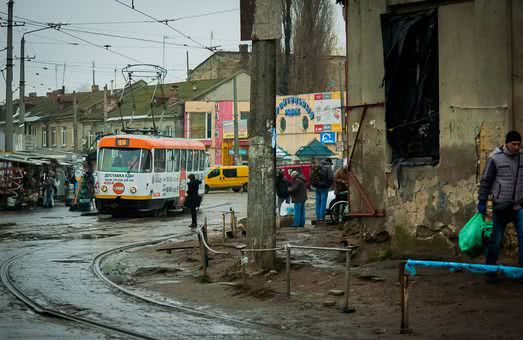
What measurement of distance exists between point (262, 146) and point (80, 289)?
11.3 ft

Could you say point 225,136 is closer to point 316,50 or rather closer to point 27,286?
point 316,50

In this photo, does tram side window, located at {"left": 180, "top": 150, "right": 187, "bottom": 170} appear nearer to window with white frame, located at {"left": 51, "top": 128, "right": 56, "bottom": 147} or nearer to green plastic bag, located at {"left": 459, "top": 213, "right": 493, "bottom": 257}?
green plastic bag, located at {"left": 459, "top": 213, "right": 493, "bottom": 257}

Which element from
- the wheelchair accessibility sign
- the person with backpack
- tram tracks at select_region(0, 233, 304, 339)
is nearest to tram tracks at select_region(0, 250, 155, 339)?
tram tracks at select_region(0, 233, 304, 339)

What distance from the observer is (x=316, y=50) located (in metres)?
56.1

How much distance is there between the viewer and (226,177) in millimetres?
57969

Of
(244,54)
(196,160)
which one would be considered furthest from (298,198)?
(244,54)

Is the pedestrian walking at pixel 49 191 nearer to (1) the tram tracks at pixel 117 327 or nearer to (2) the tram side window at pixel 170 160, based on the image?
(2) the tram side window at pixel 170 160

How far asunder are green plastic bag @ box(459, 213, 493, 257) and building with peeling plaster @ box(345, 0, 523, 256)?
1.96 m

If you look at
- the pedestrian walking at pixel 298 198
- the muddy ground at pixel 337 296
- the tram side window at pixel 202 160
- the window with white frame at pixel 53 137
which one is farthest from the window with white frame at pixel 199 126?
the muddy ground at pixel 337 296

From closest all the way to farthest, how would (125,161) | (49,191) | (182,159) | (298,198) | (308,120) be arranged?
(298,198)
(125,161)
(182,159)
(49,191)
(308,120)

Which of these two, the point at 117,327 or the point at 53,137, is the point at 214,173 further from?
the point at 117,327

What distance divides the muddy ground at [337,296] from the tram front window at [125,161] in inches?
630

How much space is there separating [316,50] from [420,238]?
1749 inches

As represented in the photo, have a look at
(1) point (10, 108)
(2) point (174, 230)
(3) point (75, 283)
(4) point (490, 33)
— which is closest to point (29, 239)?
(2) point (174, 230)
